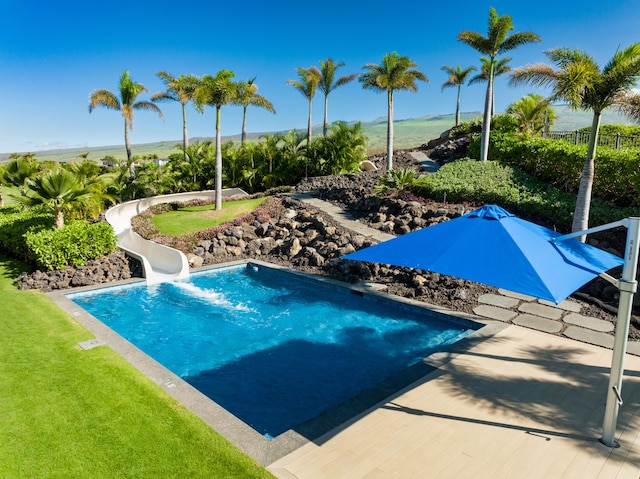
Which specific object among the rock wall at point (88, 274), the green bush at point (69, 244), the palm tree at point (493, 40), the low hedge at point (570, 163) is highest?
the palm tree at point (493, 40)

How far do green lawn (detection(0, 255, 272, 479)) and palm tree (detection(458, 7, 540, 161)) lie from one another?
19919 millimetres

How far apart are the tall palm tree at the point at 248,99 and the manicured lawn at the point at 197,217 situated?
9110 mm

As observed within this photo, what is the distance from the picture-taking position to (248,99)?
31.6 m

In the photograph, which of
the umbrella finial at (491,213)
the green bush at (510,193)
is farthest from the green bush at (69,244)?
the green bush at (510,193)

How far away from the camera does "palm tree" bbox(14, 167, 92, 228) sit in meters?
12.3

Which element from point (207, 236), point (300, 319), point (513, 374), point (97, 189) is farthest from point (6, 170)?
point (513, 374)

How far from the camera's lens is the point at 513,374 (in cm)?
677

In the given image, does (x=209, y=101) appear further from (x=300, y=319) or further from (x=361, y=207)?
(x=300, y=319)

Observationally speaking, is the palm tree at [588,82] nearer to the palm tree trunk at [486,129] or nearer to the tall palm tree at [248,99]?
the palm tree trunk at [486,129]

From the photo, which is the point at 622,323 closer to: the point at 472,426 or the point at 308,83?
the point at 472,426

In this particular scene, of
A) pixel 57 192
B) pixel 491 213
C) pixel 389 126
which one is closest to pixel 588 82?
pixel 491 213

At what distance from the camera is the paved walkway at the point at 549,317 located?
27.2 ft

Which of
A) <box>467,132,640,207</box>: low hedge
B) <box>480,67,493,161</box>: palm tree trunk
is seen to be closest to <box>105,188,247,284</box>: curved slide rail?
<box>467,132,640,207</box>: low hedge

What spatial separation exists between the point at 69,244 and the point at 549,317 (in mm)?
13312
